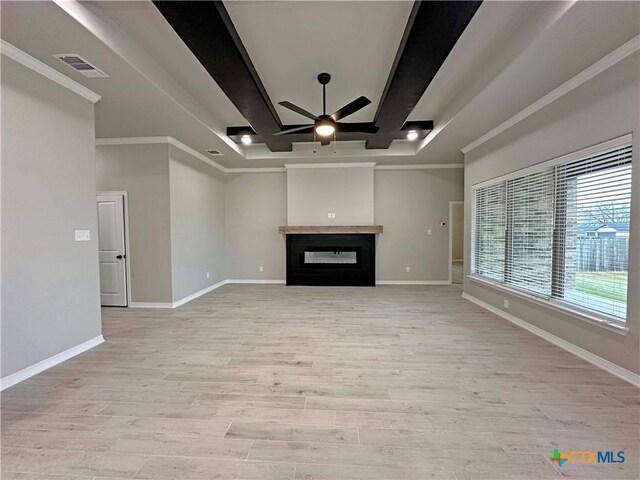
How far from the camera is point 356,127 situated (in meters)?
4.71

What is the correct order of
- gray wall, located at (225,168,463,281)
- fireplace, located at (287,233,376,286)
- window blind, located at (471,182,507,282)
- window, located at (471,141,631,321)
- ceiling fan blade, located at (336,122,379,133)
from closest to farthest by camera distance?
window, located at (471,141,631,321) → window blind, located at (471,182,507,282) → ceiling fan blade, located at (336,122,379,133) → fireplace, located at (287,233,376,286) → gray wall, located at (225,168,463,281)

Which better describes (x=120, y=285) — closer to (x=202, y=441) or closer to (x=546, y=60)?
(x=202, y=441)

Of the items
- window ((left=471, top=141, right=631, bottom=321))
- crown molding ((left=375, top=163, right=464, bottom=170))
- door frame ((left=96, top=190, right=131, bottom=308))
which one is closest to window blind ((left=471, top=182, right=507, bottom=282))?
window ((left=471, top=141, right=631, bottom=321))

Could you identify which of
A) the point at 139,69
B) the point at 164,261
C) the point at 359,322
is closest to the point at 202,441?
the point at 359,322

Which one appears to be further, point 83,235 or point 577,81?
point 83,235

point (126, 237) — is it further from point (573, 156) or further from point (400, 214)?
point (573, 156)

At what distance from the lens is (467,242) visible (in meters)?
5.40

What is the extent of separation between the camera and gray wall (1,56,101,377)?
2.38m

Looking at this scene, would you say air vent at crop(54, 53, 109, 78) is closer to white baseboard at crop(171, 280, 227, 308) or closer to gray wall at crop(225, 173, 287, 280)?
white baseboard at crop(171, 280, 227, 308)

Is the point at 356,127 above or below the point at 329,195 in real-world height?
above

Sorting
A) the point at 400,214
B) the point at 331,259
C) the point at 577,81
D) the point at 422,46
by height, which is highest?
the point at 422,46

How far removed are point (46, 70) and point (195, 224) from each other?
10.7ft

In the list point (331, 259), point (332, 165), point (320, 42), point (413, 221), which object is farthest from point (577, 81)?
point (331, 259)

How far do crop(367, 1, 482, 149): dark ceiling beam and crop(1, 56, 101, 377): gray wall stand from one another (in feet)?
11.3
